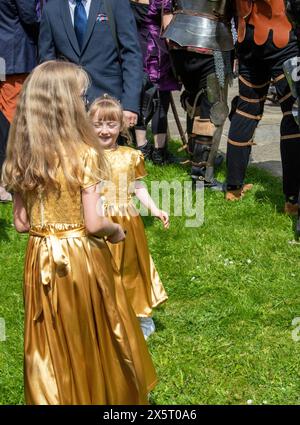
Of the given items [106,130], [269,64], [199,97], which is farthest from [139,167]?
[199,97]

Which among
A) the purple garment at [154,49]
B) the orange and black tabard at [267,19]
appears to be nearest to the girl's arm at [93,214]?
the orange and black tabard at [267,19]

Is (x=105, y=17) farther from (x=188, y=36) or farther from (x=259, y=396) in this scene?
(x=259, y=396)

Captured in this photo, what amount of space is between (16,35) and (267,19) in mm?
1808

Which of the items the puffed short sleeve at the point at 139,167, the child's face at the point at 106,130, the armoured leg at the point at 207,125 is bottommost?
the armoured leg at the point at 207,125

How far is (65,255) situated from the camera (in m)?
2.43

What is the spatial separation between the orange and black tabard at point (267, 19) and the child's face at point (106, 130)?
1785 mm

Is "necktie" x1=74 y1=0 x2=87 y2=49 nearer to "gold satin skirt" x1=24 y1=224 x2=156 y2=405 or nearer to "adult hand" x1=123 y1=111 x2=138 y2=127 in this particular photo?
"adult hand" x1=123 y1=111 x2=138 y2=127

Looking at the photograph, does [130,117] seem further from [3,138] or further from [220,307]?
[3,138]

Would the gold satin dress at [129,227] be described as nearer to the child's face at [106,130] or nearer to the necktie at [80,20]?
the child's face at [106,130]

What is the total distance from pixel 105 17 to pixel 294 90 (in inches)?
49.1

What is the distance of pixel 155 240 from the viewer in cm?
457

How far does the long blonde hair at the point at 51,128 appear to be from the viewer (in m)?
2.32

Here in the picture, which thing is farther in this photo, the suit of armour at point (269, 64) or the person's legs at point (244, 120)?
the person's legs at point (244, 120)
